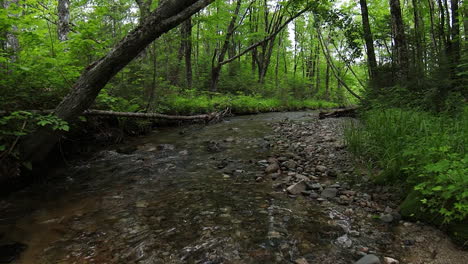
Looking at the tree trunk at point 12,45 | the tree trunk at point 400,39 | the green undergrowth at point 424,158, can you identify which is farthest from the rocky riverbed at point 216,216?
the tree trunk at point 400,39

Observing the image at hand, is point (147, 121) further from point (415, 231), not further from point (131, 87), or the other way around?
point (415, 231)

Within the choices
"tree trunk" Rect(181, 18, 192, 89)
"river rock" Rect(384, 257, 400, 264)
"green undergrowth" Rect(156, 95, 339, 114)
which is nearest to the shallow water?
"river rock" Rect(384, 257, 400, 264)

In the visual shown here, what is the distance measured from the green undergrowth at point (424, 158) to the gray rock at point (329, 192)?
71cm

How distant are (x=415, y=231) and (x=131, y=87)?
25.8ft

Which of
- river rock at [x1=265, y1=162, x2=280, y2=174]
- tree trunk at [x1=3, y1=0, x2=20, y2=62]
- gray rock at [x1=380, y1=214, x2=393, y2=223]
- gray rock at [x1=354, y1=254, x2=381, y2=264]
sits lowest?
gray rock at [x1=354, y1=254, x2=381, y2=264]

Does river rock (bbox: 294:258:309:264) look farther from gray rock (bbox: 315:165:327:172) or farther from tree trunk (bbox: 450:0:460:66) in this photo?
tree trunk (bbox: 450:0:460:66)

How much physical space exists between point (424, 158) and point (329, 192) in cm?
127

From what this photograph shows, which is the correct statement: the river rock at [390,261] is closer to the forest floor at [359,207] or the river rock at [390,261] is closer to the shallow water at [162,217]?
the forest floor at [359,207]

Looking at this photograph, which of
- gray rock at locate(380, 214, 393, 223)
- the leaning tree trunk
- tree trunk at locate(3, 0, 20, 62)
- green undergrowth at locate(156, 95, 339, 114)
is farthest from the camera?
green undergrowth at locate(156, 95, 339, 114)

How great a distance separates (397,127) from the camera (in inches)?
170

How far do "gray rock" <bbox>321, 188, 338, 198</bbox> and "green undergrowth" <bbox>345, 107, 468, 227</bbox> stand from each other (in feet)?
2.32

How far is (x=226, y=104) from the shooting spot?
46.0ft

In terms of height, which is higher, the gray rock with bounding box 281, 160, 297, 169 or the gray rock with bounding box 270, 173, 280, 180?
the gray rock with bounding box 281, 160, 297, 169

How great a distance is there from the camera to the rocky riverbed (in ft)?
8.07
